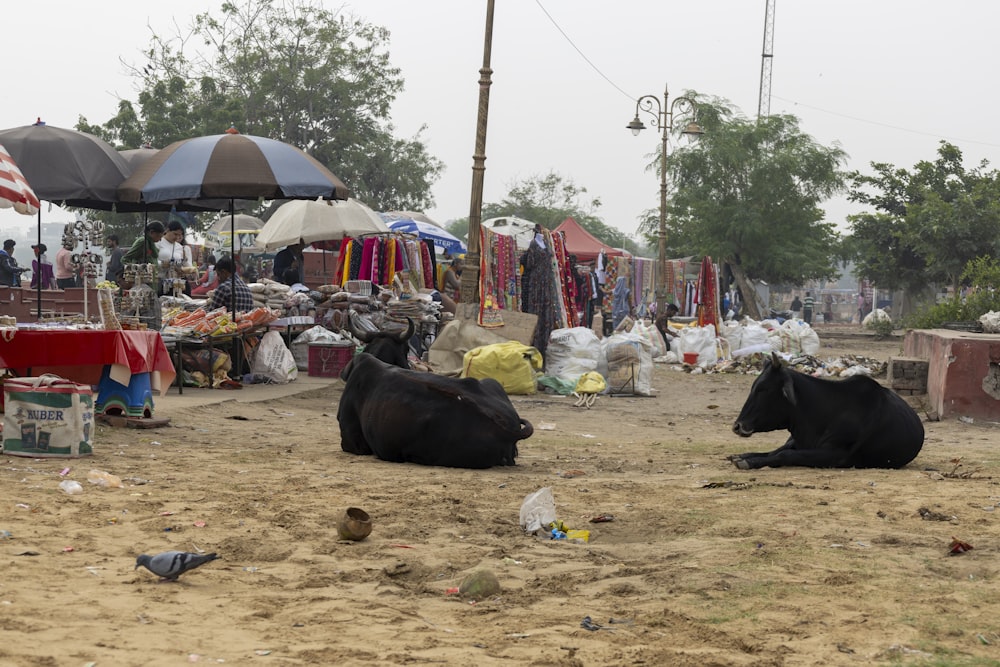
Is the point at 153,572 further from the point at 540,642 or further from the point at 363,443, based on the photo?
the point at 363,443

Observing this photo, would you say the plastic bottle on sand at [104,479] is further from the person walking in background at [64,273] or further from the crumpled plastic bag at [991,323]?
the crumpled plastic bag at [991,323]

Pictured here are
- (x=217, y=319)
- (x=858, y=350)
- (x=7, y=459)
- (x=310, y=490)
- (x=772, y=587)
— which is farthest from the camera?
(x=858, y=350)

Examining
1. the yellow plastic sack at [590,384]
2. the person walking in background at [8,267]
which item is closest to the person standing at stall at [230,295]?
the yellow plastic sack at [590,384]

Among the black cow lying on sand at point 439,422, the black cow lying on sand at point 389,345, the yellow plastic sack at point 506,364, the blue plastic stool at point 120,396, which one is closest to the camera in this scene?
the black cow lying on sand at point 439,422

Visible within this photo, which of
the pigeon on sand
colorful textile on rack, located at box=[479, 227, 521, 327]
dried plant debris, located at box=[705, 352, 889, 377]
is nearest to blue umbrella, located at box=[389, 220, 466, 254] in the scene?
colorful textile on rack, located at box=[479, 227, 521, 327]

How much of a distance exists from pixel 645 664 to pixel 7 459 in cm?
573

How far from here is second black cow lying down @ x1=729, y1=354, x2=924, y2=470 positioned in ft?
30.2

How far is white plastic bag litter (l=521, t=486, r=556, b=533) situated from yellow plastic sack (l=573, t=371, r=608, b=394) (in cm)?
996

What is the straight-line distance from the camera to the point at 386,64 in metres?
46.4

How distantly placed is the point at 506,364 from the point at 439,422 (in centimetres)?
696

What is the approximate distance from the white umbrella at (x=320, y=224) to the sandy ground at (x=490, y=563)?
32.5ft

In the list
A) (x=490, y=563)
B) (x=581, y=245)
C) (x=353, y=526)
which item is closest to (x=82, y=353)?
(x=353, y=526)

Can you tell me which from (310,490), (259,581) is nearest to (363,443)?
(310,490)

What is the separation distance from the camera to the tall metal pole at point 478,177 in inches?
690
